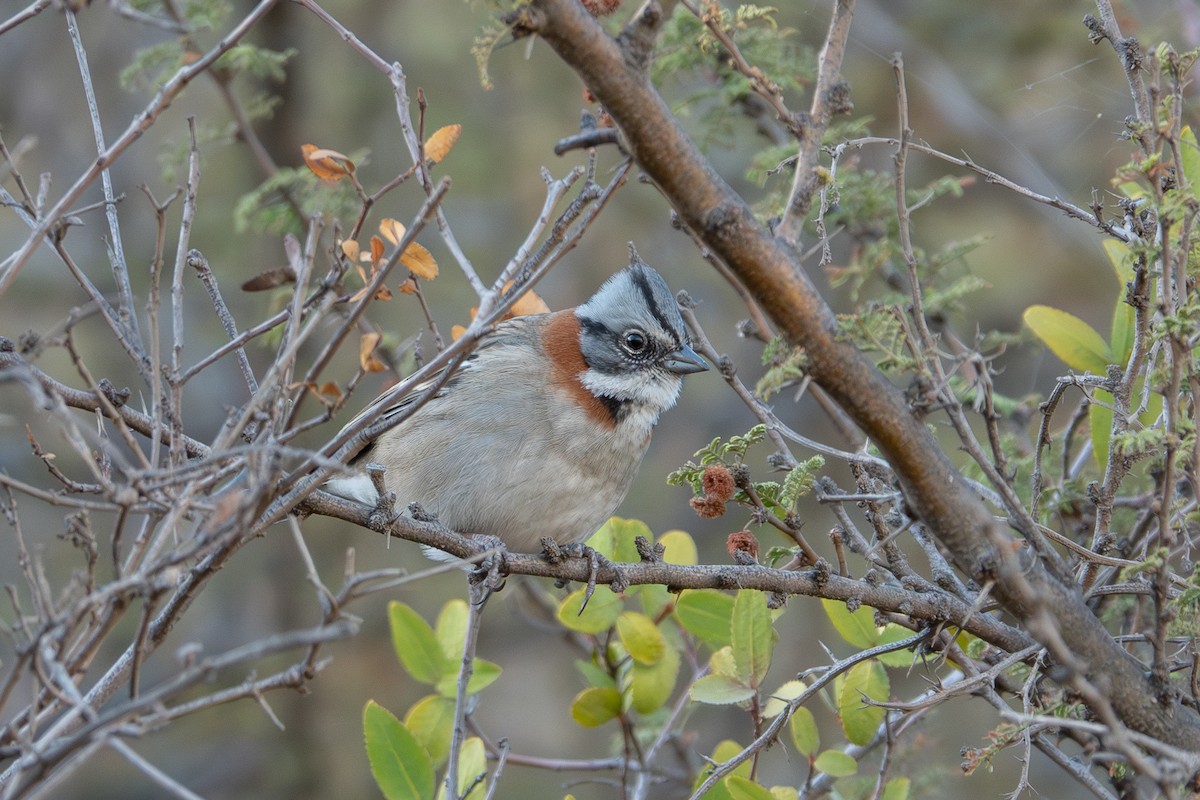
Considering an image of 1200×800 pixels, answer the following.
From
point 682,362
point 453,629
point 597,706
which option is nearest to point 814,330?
point 597,706

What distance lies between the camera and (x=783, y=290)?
212 centimetres

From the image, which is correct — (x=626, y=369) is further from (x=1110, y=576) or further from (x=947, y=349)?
(x=1110, y=576)

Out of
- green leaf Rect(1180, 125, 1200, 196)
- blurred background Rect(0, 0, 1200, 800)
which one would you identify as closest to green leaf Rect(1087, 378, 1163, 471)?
green leaf Rect(1180, 125, 1200, 196)

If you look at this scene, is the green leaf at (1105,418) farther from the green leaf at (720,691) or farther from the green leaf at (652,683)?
the green leaf at (652,683)

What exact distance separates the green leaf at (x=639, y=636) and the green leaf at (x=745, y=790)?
802 millimetres

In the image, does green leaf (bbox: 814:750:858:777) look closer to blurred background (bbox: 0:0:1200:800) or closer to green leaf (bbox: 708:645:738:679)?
green leaf (bbox: 708:645:738:679)

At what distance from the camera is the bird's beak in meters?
4.40

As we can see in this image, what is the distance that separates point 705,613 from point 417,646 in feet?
3.12

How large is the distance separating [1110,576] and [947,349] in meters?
1.99

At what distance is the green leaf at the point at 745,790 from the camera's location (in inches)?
106

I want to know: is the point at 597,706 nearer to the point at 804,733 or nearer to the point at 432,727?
the point at 432,727

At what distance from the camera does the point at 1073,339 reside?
337 centimetres

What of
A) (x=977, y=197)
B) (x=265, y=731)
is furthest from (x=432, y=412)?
(x=265, y=731)

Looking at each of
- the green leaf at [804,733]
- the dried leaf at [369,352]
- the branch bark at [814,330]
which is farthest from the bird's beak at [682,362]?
the branch bark at [814,330]
